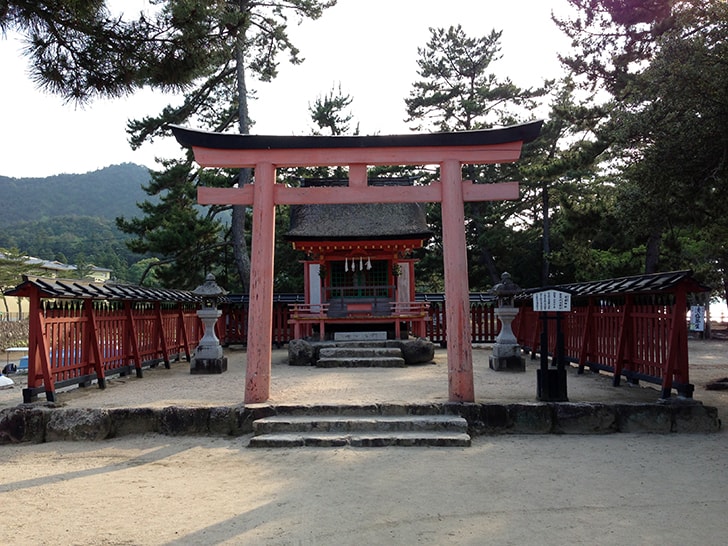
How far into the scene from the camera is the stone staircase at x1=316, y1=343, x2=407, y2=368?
1330 centimetres

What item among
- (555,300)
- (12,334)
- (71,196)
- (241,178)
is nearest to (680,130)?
(555,300)

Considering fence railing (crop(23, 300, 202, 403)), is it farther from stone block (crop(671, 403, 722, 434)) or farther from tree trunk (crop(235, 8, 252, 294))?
stone block (crop(671, 403, 722, 434))

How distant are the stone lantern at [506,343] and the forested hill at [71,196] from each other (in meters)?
84.2

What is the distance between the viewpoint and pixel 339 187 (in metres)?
7.52

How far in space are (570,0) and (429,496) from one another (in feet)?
41.1

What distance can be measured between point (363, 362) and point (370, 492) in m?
8.66

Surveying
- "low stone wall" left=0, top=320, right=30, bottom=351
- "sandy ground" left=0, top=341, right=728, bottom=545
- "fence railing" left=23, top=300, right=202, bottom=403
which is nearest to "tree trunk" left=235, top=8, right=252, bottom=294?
"fence railing" left=23, top=300, right=202, bottom=403

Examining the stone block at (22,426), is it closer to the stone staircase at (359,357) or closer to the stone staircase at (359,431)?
the stone staircase at (359,431)

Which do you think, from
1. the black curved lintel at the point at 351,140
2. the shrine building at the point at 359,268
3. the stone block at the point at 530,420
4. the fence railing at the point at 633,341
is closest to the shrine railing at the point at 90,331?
the black curved lintel at the point at 351,140

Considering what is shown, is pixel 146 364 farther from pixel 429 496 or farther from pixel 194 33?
pixel 429 496

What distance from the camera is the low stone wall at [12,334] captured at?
24859mm

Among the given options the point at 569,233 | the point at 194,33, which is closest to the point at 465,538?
the point at 194,33

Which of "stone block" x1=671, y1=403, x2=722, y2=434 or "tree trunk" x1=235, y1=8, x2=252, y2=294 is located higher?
"tree trunk" x1=235, y1=8, x2=252, y2=294

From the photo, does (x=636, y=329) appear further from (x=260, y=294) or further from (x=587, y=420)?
(x=260, y=294)
